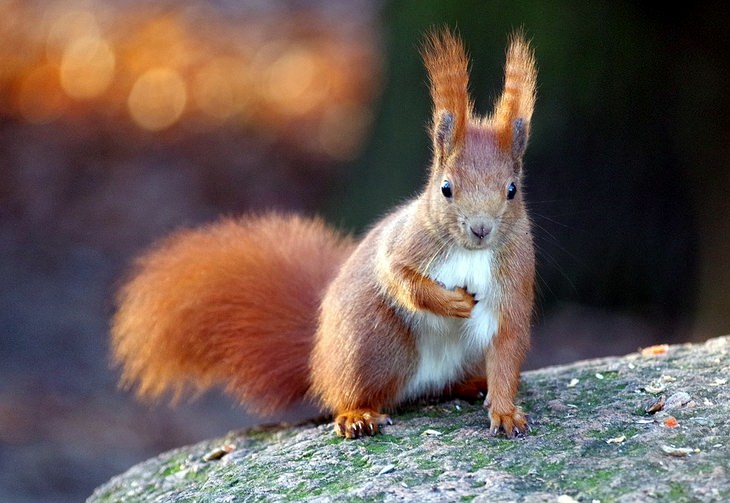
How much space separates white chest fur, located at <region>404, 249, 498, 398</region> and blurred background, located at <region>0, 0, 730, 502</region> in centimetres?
76

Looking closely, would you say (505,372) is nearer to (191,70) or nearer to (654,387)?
(654,387)

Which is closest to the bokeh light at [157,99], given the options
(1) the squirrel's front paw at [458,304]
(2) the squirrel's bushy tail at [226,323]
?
(2) the squirrel's bushy tail at [226,323]

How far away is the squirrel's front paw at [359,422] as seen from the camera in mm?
2479

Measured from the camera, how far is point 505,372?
2.38m

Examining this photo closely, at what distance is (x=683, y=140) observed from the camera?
4570 mm

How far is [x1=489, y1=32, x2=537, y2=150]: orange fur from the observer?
7.91 ft

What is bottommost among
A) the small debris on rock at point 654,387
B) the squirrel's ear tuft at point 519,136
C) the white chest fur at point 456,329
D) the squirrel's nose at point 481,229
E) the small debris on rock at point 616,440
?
the small debris on rock at point 616,440

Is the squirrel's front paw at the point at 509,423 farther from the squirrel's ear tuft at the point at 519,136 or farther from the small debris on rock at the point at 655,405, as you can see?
the squirrel's ear tuft at the point at 519,136

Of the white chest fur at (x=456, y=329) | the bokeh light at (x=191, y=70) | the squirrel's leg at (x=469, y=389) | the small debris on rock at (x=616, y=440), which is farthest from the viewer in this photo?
the bokeh light at (x=191, y=70)

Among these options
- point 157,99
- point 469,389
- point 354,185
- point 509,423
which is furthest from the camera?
point 157,99

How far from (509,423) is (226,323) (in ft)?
3.05

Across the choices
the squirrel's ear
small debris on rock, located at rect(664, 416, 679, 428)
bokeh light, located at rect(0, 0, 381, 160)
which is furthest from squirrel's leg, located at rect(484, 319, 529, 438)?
bokeh light, located at rect(0, 0, 381, 160)

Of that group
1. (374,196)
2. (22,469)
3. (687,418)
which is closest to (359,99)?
(374,196)

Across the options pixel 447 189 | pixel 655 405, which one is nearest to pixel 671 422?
pixel 655 405
